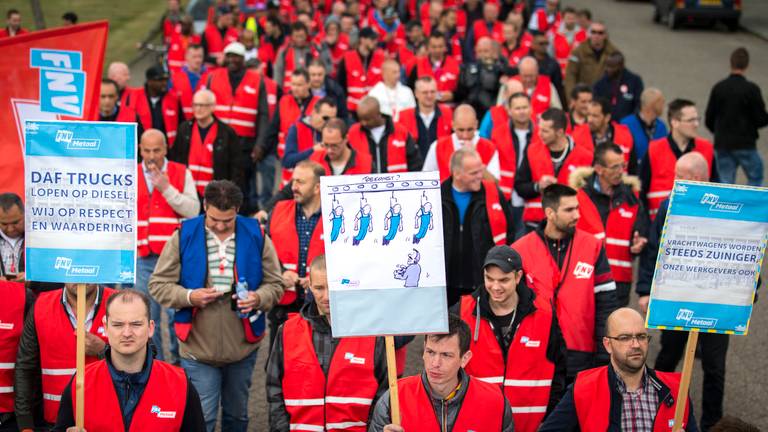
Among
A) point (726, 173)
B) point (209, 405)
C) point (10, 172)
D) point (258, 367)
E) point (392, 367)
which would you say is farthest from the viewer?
point (726, 173)

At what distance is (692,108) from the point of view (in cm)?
1009

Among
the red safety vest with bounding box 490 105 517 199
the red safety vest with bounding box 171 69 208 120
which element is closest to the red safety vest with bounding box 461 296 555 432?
the red safety vest with bounding box 490 105 517 199

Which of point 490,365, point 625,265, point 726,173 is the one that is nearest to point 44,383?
point 490,365

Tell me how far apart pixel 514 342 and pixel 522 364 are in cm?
15

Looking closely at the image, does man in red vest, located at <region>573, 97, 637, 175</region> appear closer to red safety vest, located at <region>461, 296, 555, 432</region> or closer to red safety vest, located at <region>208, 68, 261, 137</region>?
red safety vest, located at <region>208, 68, 261, 137</region>

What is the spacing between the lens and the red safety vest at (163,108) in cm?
1226

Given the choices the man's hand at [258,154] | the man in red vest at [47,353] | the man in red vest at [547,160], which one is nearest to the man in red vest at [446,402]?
the man in red vest at [47,353]

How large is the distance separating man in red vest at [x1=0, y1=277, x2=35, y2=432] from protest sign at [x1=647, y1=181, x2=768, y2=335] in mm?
3853

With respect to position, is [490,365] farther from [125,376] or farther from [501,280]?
[125,376]

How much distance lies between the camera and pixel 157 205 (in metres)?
8.94

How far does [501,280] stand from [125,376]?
237cm

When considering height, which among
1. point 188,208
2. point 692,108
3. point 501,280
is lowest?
point 501,280

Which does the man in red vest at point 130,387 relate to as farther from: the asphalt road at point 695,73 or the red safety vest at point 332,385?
the asphalt road at point 695,73

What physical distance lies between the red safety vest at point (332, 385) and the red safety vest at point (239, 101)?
7183mm
